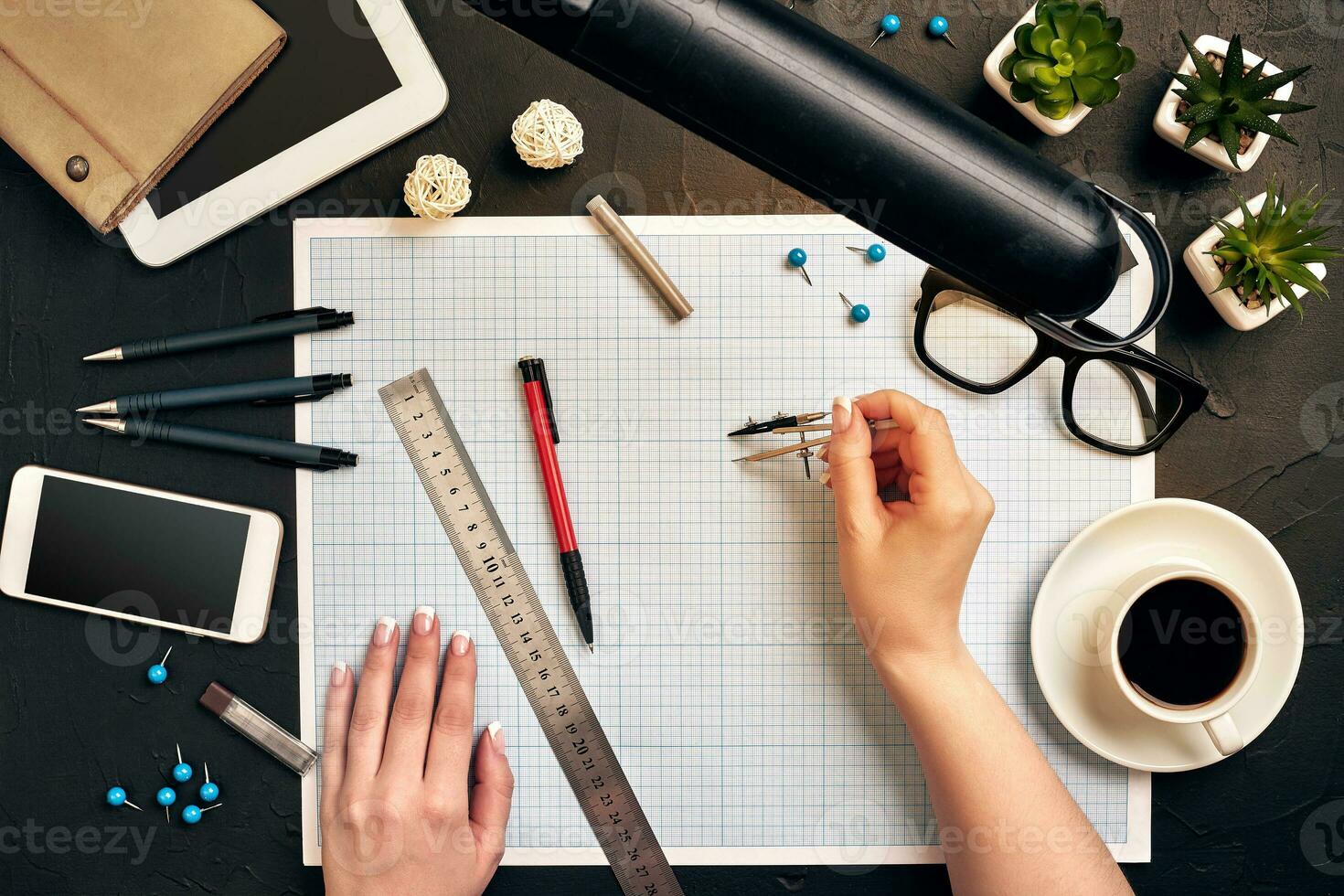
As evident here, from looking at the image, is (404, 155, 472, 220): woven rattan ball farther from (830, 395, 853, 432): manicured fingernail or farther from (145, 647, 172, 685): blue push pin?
(145, 647, 172, 685): blue push pin

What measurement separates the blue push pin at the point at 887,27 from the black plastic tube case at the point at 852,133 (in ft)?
1.72

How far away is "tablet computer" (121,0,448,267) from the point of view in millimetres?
1000

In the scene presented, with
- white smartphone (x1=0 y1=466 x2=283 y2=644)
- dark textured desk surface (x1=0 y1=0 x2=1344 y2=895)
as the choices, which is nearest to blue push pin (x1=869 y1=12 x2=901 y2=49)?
dark textured desk surface (x1=0 y1=0 x2=1344 y2=895)

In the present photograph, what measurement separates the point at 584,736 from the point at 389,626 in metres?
0.27

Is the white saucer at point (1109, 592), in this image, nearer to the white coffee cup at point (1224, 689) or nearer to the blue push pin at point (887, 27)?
the white coffee cup at point (1224, 689)

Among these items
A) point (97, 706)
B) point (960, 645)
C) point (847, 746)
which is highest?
point (960, 645)

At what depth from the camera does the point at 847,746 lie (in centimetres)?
104

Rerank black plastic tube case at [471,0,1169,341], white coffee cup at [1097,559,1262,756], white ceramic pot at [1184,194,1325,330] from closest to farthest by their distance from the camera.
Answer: black plastic tube case at [471,0,1169,341], white coffee cup at [1097,559,1262,756], white ceramic pot at [1184,194,1325,330]

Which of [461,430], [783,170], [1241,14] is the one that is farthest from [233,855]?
[1241,14]

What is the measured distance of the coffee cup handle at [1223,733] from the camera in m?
0.90

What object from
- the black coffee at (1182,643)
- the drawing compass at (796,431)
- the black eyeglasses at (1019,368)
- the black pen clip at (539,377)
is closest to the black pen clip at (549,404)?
the black pen clip at (539,377)

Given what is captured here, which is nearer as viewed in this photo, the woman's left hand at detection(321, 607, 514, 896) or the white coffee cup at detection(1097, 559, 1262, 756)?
the white coffee cup at detection(1097, 559, 1262, 756)

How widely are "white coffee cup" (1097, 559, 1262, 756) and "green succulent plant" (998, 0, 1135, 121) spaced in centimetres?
51

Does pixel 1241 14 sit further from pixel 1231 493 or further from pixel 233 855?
pixel 233 855
